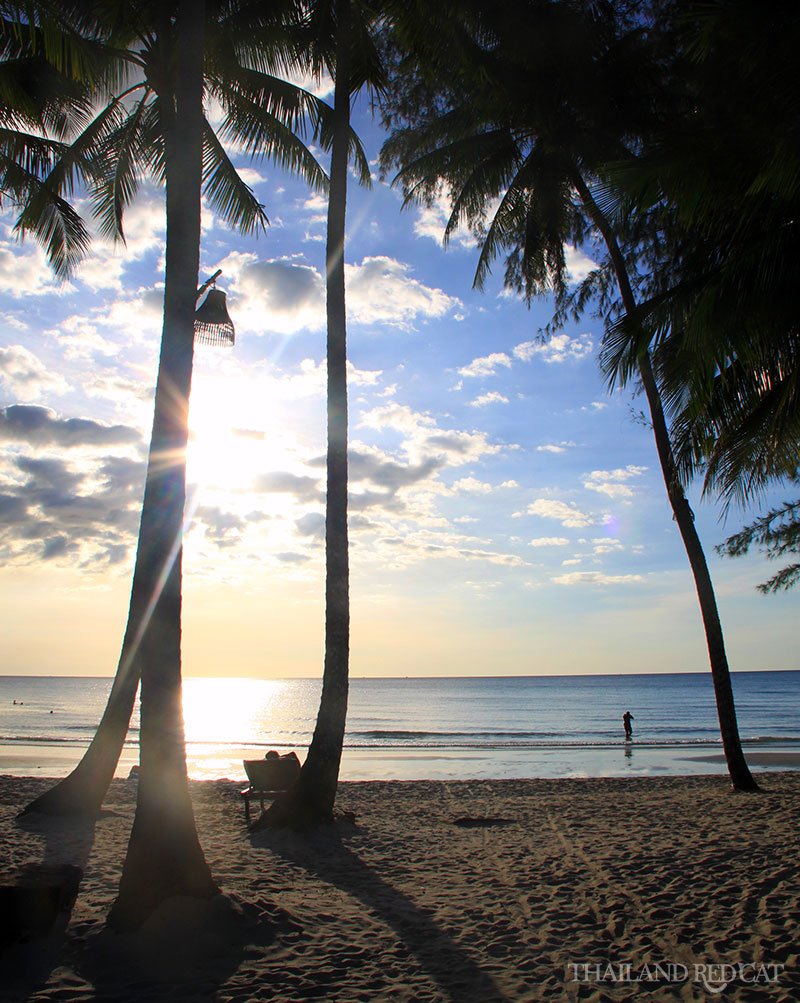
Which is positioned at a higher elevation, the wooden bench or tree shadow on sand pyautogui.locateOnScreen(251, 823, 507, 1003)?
the wooden bench

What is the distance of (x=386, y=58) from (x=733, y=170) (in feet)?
28.7

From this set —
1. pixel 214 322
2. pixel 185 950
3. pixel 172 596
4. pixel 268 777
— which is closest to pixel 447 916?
pixel 185 950

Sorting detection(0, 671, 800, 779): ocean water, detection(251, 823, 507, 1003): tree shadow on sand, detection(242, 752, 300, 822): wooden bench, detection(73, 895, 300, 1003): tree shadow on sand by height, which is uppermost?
detection(242, 752, 300, 822): wooden bench

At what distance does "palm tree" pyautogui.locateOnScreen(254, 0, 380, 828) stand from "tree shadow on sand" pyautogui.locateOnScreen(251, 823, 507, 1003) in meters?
0.51

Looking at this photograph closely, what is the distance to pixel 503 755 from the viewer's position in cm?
2780

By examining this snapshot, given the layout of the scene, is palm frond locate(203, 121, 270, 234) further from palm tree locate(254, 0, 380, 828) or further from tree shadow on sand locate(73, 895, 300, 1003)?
tree shadow on sand locate(73, 895, 300, 1003)

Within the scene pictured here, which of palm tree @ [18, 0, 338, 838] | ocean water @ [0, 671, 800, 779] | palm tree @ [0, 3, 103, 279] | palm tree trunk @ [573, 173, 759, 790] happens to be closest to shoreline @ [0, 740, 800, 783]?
ocean water @ [0, 671, 800, 779]

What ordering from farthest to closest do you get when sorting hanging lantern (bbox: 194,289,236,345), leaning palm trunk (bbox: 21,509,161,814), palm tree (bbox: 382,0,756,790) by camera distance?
palm tree (bbox: 382,0,756,790) → leaning palm trunk (bbox: 21,509,161,814) → hanging lantern (bbox: 194,289,236,345)

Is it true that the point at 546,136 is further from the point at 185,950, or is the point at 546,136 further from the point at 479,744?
the point at 479,744

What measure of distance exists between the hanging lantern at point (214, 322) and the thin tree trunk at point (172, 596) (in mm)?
911

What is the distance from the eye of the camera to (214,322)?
7180 mm

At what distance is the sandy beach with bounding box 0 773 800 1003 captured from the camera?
429cm

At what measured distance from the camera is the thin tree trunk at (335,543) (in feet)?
30.3

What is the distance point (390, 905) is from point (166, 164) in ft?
22.1
